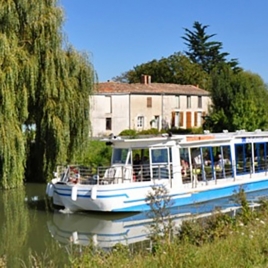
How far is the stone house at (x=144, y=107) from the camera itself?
151 feet

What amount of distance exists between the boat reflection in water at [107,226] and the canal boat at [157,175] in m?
0.33

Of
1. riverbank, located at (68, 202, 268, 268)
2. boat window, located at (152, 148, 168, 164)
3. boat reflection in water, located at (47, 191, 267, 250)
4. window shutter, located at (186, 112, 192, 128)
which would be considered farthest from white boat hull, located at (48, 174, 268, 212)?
window shutter, located at (186, 112, 192, 128)

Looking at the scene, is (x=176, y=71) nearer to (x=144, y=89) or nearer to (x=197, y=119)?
(x=197, y=119)

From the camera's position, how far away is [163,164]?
1811 centimetres

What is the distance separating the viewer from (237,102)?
1510 inches

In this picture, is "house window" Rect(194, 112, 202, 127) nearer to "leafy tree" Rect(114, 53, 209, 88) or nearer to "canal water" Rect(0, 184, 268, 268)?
"leafy tree" Rect(114, 53, 209, 88)

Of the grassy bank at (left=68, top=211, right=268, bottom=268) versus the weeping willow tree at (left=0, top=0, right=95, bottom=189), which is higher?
the weeping willow tree at (left=0, top=0, right=95, bottom=189)

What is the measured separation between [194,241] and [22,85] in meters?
13.5

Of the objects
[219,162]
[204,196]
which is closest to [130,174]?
[204,196]

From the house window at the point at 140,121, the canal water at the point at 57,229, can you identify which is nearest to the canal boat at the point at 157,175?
the canal water at the point at 57,229

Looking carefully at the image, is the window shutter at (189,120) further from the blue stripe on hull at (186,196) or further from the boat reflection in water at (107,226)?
the boat reflection in water at (107,226)

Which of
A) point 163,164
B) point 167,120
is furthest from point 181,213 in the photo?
point 167,120

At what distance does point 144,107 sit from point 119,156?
3057 centimetres

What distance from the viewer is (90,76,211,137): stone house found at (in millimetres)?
45875
